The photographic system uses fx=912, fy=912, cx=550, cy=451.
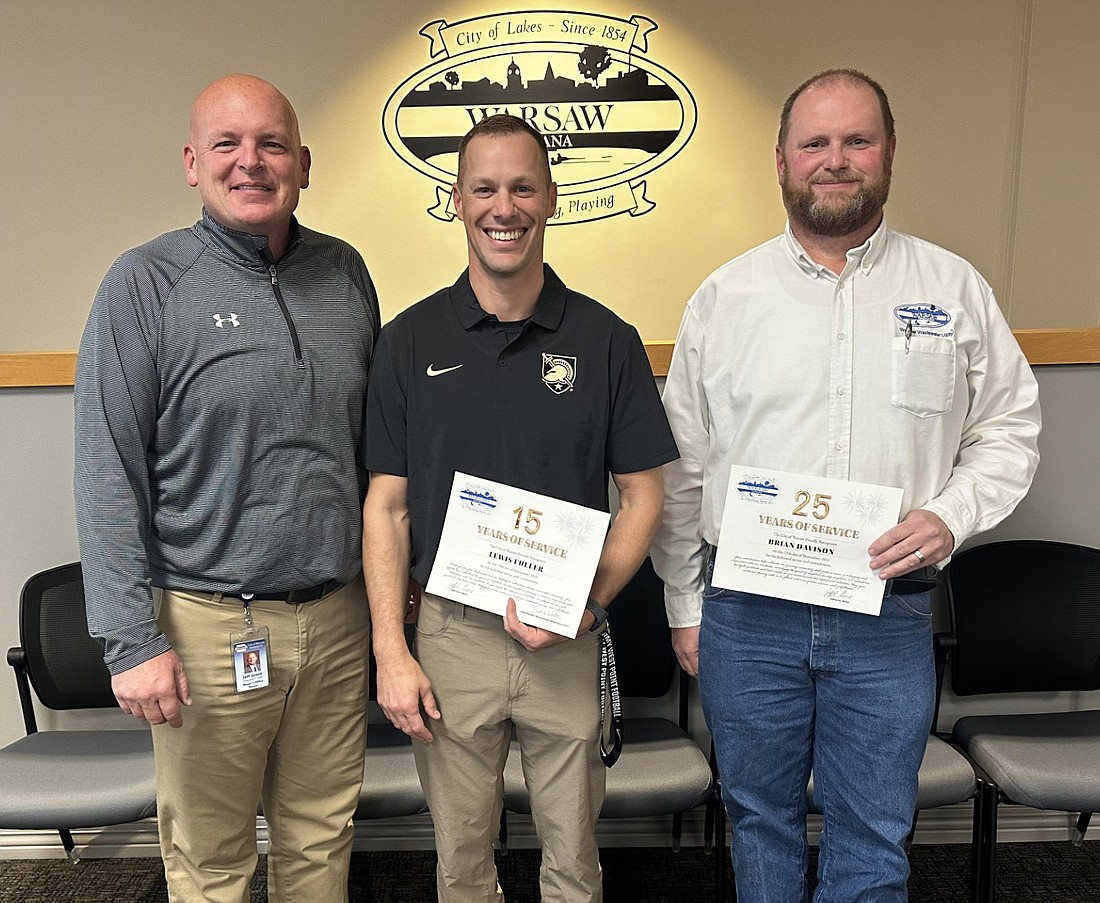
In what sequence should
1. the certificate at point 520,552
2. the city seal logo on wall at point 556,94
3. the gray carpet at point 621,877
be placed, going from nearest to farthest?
the certificate at point 520,552 < the gray carpet at point 621,877 < the city seal logo on wall at point 556,94

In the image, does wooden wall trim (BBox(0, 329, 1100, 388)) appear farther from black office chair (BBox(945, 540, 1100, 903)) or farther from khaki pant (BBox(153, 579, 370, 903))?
khaki pant (BBox(153, 579, 370, 903))

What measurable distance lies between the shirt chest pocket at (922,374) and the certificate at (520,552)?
2.11 feet

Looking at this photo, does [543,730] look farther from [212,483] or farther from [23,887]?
[23,887]

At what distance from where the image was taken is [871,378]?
182cm

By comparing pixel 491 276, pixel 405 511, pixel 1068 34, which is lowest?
pixel 405 511

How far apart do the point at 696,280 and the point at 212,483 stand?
8.60ft

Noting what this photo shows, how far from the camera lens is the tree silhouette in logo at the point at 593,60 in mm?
3734

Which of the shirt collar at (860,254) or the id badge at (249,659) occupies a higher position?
the shirt collar at (860,254)

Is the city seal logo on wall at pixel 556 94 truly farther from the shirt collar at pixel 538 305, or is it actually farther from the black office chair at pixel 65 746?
the black office chair at pixel 65 746

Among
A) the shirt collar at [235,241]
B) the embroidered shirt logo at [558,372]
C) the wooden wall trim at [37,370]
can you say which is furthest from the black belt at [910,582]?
the wooden wall trim at [37,370]

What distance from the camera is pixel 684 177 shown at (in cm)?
385

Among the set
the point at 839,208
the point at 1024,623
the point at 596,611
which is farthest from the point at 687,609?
the point at 1024,623

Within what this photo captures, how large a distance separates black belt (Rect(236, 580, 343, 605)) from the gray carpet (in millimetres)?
1227

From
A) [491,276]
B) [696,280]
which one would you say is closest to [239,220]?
[491,276]
